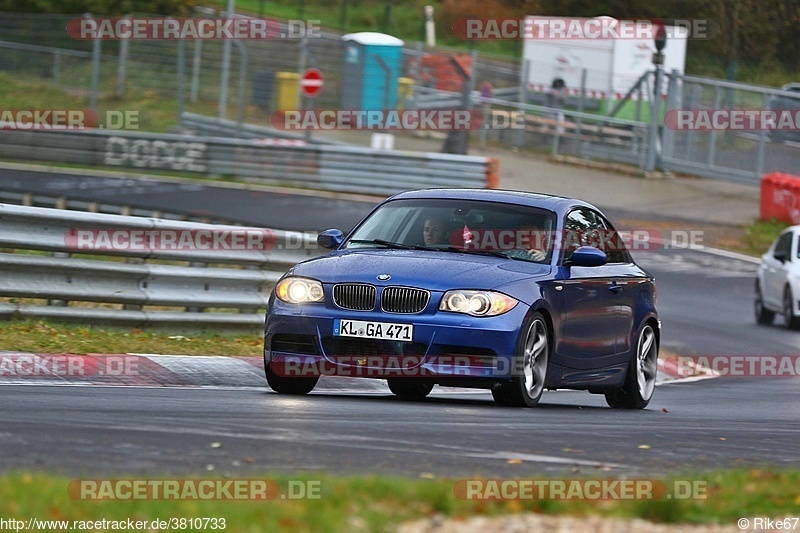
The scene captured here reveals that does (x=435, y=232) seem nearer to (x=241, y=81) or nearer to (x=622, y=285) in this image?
(x=622, y=285)

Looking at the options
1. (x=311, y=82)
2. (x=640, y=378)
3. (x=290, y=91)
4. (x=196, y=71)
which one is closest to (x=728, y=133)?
(x=311, y=82)

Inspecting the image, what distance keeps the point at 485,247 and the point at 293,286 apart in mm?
1400

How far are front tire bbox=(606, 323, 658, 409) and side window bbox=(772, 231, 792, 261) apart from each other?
376 inches

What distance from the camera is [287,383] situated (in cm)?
1002

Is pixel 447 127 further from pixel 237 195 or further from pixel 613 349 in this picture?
pixel 613 349

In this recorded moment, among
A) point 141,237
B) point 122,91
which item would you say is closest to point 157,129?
point 122,91

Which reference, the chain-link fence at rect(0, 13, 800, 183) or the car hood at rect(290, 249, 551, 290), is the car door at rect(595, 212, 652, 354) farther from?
the chain-link fence at rect(0, 13, 800, 183)

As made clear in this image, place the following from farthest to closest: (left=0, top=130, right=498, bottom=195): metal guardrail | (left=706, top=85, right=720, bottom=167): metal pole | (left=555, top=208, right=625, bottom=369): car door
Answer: (left=706, top=85, right=720, bottom=167): metal pole, (left=0, top=130, right=498, bottom=195): metal guardrail, (left=555, top=208, right=625, bottom=369): car door

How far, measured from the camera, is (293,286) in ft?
32.1

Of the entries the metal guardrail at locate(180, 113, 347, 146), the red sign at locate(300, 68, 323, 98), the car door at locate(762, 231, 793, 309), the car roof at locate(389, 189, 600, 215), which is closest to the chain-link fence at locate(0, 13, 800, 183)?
the metal guardrail at locate(180, 113, 347, 146)

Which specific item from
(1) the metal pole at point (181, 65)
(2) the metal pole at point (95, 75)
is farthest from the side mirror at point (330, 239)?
(1) the metal pole at point (181, 65)

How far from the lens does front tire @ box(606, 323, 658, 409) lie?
1165cm

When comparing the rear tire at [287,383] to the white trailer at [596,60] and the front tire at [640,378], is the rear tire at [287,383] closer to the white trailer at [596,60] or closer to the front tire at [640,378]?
the front tire at [640,378]

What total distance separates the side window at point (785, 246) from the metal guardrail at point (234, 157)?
418 inches
